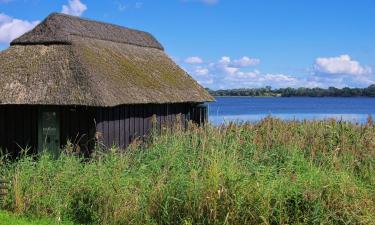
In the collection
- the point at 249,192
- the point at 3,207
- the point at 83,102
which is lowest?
the point at 3,207

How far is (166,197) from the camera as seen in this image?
7.64 metres

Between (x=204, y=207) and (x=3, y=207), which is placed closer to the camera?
(x=204, y=207)

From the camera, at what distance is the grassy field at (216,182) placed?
7113 mm

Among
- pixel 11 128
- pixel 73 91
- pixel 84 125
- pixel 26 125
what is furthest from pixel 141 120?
pixel 11 128

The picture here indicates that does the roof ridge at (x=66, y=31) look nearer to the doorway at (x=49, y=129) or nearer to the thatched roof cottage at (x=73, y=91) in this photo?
the thatched roof cottage at (x=73, y=91)

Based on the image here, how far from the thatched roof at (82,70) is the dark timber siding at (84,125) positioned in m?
0.44

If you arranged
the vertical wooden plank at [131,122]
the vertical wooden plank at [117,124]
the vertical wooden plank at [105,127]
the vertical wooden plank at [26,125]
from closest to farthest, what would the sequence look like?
the vertical wooden plank at [105,127] → the vertical wooden plank at [117,124] → the vertical wooden plank at [26,125] → the vertical wooden plank at [131,122]

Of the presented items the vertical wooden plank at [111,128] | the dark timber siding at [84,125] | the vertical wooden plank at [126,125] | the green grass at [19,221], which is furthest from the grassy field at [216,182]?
the vertical wooden plank at [126,125]

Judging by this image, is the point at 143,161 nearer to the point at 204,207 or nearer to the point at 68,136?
the point at 204,207

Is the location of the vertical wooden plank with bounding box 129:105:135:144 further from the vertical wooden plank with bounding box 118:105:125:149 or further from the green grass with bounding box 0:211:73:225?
the green grass with bounding box 0:211:73:225

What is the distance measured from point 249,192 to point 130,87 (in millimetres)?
7282

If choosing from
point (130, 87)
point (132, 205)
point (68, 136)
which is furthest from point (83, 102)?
point (132, 205)

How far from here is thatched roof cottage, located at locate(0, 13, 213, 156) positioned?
12500 mm

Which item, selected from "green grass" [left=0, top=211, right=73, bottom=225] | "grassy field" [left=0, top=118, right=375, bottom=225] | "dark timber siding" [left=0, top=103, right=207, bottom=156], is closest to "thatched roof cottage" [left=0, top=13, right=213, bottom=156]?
"dark timber siding" [left=0, top=103, right=207, bottom=156]
